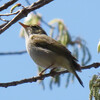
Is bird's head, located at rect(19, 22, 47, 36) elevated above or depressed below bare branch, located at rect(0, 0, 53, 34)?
below

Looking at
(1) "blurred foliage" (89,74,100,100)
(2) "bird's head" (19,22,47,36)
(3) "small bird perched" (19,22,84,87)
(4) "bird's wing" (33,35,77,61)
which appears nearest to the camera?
(1) "blurred foliage" (89,74,100,100)

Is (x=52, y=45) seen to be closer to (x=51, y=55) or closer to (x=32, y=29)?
(x=51, y=55)

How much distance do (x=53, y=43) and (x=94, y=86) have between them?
1898 mm

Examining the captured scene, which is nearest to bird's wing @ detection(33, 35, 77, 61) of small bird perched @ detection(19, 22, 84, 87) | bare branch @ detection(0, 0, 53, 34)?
small bird perched @ detection(19, 22, 84, 87)

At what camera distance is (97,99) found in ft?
7.53

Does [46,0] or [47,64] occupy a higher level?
[46,0]

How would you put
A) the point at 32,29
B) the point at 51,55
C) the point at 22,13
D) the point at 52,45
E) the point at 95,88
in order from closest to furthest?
the point at 95,88, the point at 22,13, the point at 51,55, the point at 52,45, the point at 32,29

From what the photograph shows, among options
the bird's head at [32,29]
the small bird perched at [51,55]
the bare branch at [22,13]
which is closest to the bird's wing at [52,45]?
the small bird perched at [51,55]

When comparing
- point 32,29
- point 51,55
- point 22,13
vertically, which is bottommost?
point 51,55

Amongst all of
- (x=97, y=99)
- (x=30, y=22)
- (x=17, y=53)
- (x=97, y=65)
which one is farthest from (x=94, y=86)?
(x=30, y=22)

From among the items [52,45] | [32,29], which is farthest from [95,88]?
[32,29]

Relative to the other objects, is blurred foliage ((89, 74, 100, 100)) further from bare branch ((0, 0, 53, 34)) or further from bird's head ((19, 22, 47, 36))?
bird's head ((19, 22, 47, 36))

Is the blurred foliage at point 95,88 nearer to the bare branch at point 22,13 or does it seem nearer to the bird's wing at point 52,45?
the bare branch at point 22,13

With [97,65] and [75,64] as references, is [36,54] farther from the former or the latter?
[97,65]
